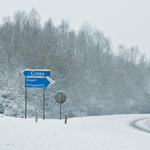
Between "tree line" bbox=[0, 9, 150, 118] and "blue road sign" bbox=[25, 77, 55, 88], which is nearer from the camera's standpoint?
"blue road sign" bbox=[25, 77, 55, 88]

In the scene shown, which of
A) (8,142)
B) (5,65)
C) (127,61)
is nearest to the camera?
(8,142)

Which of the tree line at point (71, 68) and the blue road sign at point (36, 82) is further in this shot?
the tree line at point (71, 68)

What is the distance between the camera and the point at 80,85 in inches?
1905

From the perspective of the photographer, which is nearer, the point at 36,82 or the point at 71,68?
the point at 36,82

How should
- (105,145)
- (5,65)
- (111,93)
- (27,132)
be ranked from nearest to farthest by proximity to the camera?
1. (105,145)
2. (27,132)
3. (5,65)
4. (111,93)

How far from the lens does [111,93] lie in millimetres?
58062

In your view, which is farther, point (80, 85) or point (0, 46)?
point (80, 85)

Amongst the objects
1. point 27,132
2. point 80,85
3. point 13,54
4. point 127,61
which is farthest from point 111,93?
point 27,132

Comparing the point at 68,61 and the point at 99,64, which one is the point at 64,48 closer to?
the point at 68,61

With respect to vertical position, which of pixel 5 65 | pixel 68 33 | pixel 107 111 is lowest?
pixel 107 111

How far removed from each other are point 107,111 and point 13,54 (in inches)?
861

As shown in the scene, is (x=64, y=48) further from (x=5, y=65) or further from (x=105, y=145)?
(x=105, y=145)

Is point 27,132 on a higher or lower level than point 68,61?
lower

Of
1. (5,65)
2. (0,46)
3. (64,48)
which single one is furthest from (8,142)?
(64,48)
